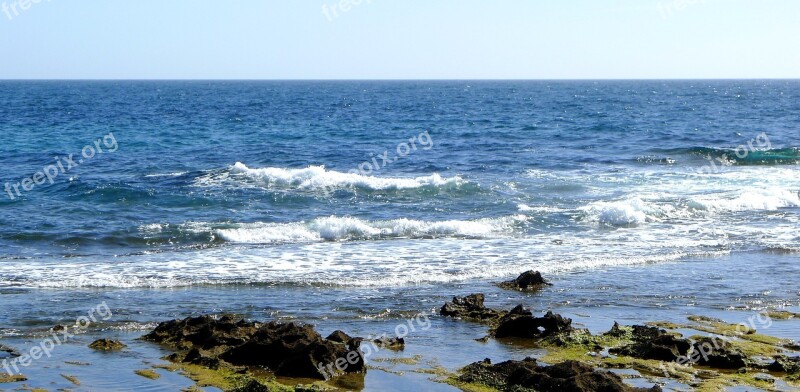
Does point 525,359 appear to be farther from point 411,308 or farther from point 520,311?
point 411,308

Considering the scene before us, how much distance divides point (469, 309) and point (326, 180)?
17566mm

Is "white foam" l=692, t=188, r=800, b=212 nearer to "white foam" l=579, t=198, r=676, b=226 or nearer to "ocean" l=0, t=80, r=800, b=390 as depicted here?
"ocean" l=0, t=80, r=800, b=390

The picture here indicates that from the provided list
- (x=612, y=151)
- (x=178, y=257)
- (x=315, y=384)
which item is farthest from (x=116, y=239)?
A: (x=612, y=151)

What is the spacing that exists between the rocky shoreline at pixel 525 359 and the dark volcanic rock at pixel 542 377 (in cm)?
1

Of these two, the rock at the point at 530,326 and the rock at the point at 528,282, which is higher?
the rock at the point at 530,326

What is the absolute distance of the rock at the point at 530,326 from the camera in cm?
1250

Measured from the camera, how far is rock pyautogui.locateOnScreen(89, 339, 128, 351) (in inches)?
463

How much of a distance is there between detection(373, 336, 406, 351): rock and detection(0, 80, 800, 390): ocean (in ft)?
1.37

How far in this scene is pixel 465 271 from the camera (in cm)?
1788

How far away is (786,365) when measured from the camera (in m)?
10.7

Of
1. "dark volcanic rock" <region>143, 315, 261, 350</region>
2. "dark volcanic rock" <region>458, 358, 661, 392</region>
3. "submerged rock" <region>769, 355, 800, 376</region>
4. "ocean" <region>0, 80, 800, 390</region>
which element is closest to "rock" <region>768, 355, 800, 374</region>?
"submerged rock" <region>769, 355, 800, 376</region>

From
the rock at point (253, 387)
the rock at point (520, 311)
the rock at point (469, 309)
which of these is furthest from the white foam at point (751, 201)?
the rock at point (253, 387)

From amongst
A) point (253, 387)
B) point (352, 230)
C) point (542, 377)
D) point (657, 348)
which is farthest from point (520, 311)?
point (352, 230)

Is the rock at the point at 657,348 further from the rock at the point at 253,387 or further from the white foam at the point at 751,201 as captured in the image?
the white foam at the point at 751,201
